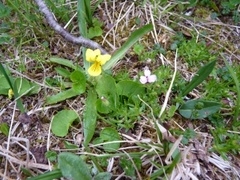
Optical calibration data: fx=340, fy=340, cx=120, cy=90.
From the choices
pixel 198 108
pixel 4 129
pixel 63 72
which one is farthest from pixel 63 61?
pixel 198 108

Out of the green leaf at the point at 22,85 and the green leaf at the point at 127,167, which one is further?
the green leaf at the point at 22,85

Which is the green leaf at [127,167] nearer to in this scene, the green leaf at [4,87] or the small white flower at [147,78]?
the small white flower at [147,78]

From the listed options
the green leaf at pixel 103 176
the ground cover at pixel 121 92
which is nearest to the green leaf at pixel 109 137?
the ground cover at pixel 121 92

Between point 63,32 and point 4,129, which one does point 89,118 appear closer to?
point 4,129

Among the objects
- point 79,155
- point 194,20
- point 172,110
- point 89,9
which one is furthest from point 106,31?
point 79,155

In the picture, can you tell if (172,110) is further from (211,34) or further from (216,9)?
(216,9)

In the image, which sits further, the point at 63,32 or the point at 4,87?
the point at 63,32

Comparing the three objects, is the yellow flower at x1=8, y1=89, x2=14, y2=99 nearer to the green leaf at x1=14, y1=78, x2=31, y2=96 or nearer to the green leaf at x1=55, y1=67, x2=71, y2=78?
the green leaf at x1=14, y1=78, x2=31, y2=96
